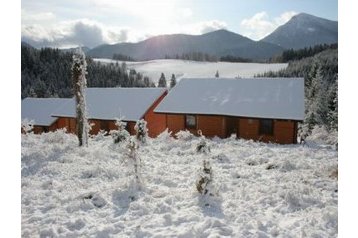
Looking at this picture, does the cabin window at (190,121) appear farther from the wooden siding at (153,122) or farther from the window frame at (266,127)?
the window frame at (266,127)

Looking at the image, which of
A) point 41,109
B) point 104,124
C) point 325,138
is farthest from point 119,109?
point 325,138

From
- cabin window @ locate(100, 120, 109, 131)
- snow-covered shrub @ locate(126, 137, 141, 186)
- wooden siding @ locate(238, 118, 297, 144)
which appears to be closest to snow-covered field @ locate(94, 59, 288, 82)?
cabin window @ locate(100, 120, 109, 131)

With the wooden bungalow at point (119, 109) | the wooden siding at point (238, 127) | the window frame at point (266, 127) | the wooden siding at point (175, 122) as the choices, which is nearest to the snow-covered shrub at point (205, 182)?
the wooden siding at point (238, 127)

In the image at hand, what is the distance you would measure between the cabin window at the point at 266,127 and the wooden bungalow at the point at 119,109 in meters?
7.70

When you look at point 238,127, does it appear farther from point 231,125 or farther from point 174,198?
point 174,198

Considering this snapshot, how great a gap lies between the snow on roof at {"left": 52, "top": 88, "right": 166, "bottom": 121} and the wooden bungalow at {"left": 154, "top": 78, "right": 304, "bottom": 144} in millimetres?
3643

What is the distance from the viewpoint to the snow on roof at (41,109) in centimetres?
3328

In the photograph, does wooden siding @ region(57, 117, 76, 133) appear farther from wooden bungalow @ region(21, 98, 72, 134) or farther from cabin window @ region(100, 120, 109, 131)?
cabin window @ region(100, 120, 109, 131)

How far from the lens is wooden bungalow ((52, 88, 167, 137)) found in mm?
27109

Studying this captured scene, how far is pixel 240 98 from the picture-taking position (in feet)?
74.6

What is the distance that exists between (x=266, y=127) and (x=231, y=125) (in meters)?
2.33

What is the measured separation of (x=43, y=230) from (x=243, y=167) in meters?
7.39

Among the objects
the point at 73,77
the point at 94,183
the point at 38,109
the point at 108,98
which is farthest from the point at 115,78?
the point at 94,183

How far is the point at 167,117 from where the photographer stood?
78.6 ft
